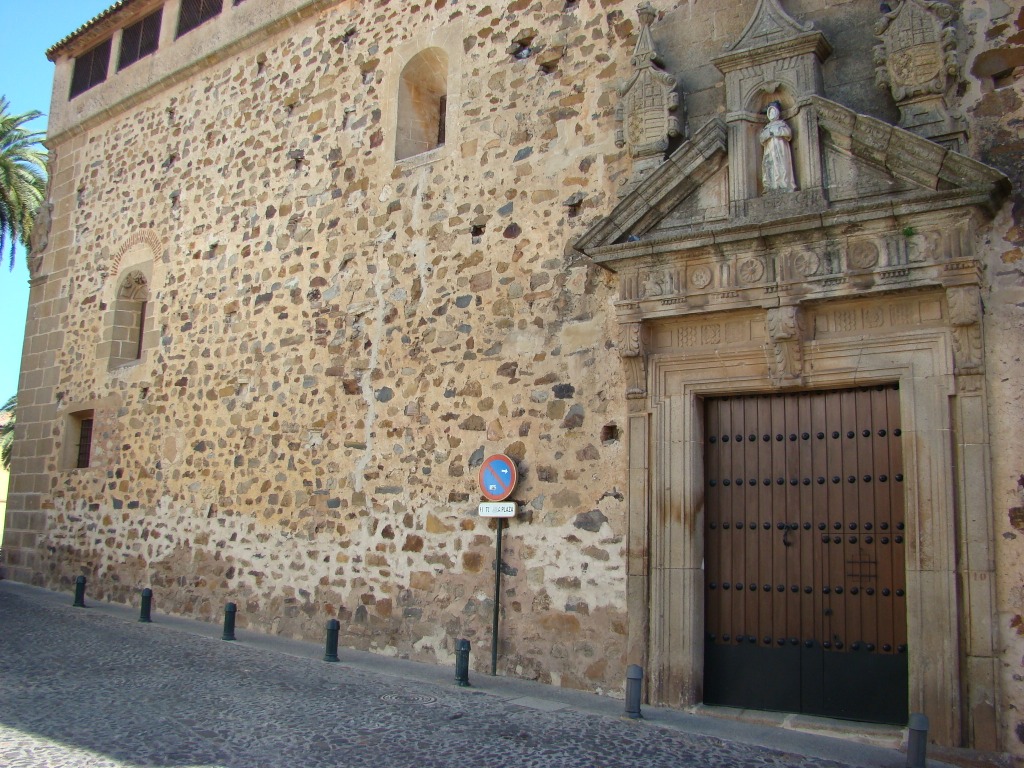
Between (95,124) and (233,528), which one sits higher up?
(95,124)

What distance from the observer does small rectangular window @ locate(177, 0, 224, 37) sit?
39.8 ft

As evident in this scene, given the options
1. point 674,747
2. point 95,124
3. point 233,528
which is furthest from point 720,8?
point 95,124

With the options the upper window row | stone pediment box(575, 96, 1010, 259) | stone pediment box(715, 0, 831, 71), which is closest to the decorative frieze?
stone pediment box(575, 96, 1010, 259)

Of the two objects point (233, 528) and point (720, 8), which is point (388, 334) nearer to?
point (233, 528)

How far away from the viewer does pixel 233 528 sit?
33.2 ft

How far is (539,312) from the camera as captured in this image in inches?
309

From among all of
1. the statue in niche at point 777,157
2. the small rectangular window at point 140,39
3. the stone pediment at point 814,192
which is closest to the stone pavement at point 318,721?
the stone pediment at point 814,192

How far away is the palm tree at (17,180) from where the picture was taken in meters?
21.4

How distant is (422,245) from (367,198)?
105 cm

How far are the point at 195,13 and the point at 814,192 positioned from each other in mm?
9652

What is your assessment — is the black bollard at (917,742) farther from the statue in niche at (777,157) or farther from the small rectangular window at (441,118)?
the small rectangular window at (441,118)

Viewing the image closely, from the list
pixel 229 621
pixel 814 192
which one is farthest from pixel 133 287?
pixel 814 192

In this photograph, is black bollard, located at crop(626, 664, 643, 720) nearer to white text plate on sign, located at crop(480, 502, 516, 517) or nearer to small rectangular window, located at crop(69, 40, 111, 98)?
white text plate on sign, located at crop(480, 502, 516, 517)

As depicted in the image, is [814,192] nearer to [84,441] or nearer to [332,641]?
[332,641]
